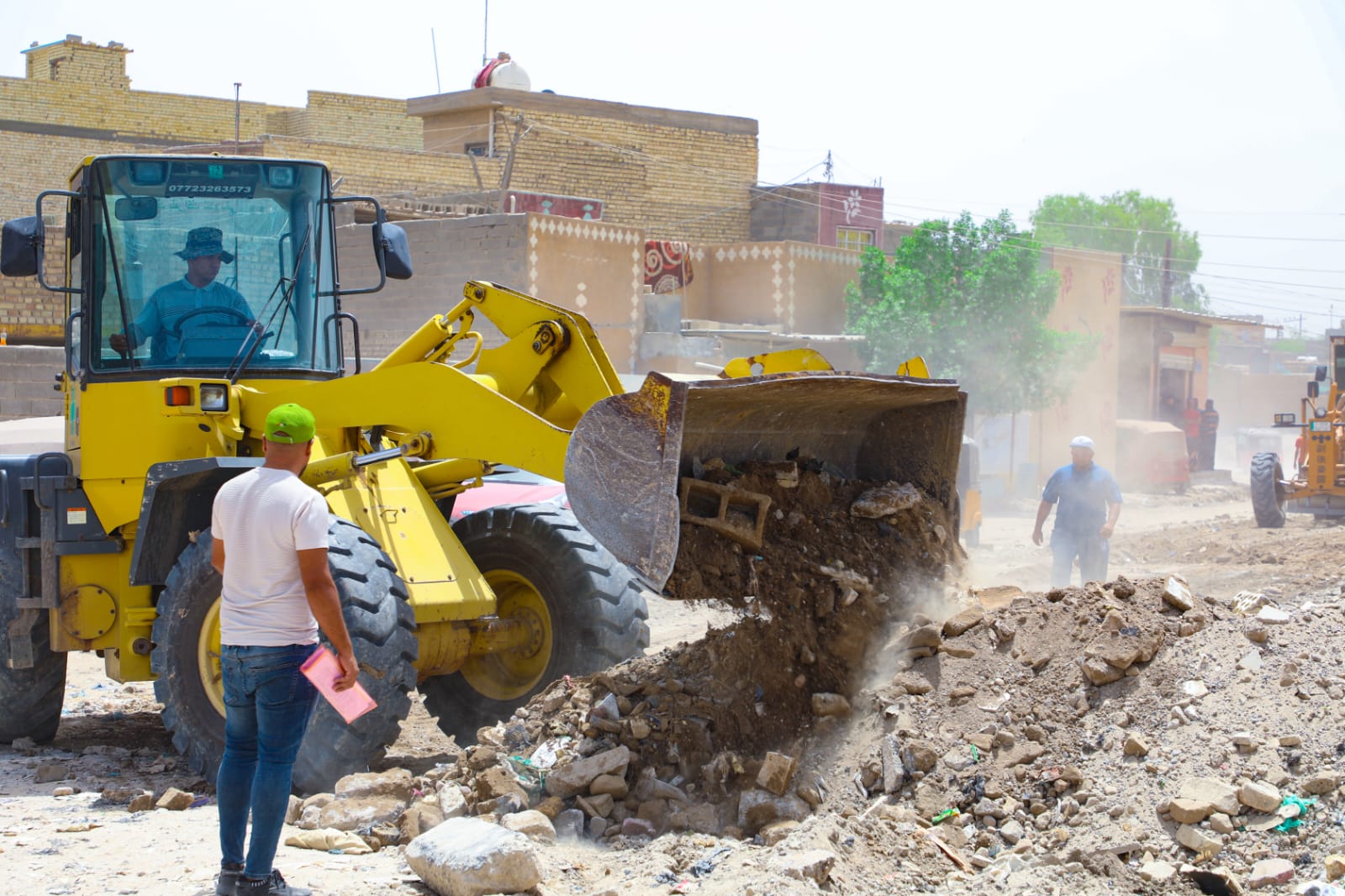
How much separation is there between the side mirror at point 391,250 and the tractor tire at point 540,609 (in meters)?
1.42

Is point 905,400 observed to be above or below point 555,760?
above

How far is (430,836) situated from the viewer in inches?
184

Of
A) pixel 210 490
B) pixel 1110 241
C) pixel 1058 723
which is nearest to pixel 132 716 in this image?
pixel 210 490

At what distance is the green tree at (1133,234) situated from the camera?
217 ft

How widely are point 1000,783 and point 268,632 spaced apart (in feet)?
9.20

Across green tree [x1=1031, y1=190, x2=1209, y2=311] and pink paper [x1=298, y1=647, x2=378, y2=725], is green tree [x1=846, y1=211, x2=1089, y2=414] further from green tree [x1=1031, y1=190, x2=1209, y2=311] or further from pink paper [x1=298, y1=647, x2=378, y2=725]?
green tree [x1=1031, y1=190, x2=1209, y2=311]

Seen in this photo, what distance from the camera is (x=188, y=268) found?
6.64 m

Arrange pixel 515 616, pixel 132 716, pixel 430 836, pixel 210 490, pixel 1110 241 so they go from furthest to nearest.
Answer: pixel 1110 241 < pixel 132 716 < pixel 515 616 < pixel 210 490 < pixel 430 836

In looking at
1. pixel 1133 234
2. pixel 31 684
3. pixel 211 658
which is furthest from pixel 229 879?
pixel 1133 234

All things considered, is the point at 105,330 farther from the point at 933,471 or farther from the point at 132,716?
the point at 933,471

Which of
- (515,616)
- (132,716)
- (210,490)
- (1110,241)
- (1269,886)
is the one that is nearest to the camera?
(1269,886)

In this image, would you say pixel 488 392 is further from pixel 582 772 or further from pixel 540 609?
pixel 582 772

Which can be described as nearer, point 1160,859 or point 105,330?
point 1160,859

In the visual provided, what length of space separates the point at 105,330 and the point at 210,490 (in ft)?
3.24
